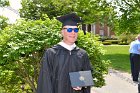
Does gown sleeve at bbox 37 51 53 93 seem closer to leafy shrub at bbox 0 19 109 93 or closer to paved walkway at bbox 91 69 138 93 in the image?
leafy shrub at bbox 0 19 109 93

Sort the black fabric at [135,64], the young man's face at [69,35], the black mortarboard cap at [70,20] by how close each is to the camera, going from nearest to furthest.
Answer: the young man's face at [69,35] → the black mortarboard cap at [70,20] → the black fabric at [135,64]

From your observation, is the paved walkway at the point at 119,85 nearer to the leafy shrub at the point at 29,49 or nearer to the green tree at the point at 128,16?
the leafy shrub at the point at 29,49

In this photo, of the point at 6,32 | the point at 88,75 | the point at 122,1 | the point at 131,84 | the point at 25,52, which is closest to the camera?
the point at 88,75

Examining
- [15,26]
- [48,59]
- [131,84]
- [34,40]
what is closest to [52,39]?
[34,40]

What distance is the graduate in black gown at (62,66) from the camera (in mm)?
4855

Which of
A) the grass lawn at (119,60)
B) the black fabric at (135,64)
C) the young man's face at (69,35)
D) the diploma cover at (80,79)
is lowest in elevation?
the grass lawn at (119,60)

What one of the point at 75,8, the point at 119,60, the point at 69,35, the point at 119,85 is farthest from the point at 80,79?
the point at 75,8

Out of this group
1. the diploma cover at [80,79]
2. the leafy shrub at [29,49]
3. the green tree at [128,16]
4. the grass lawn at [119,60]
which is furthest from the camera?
the green tree at [128,16]

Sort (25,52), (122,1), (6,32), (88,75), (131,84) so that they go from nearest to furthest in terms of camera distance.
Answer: (88,75), (25,52), (6,32), (131,84), (122,1)

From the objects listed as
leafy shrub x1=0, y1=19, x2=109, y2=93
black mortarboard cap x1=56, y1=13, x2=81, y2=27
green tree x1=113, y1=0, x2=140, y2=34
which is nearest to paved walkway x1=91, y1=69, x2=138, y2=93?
leafy shrub x1=0, y1=19, x2=109, y2=93

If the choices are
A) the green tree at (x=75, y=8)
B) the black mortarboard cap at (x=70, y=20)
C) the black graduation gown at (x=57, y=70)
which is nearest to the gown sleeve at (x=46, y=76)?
the black graduation gown at (x=57, y=70)

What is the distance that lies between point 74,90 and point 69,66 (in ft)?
1.03

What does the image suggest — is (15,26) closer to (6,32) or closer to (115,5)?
(6,32)

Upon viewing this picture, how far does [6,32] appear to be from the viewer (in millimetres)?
7598
